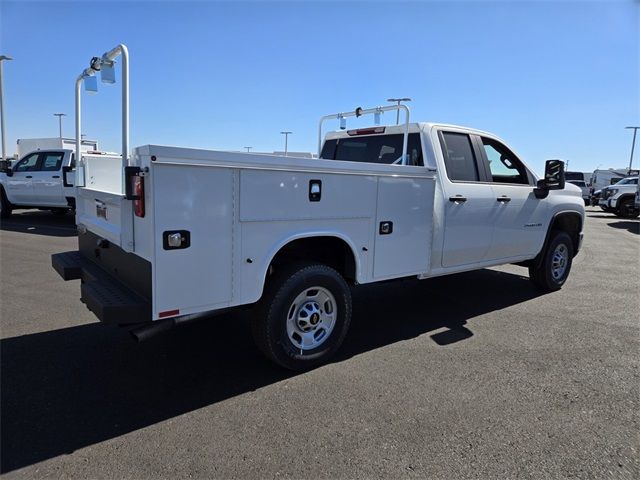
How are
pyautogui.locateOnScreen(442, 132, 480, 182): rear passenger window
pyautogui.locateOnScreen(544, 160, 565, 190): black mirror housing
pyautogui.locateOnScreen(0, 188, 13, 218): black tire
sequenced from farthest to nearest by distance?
1. pyautogui.locateOnScreen(0, 188, 13, 218): black tire
2. pyautogui.locateOnScreen(544, 160, 565, 190): black mirror housing
3. pyautogui.locateOnScreen(442, 132, 480, 182): rear passenger window

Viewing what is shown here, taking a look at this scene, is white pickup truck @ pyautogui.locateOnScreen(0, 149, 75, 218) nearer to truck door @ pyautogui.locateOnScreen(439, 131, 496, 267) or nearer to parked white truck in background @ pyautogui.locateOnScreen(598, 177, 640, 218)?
truck door @ pyautogui.locateOnScreen(439, 131, 496, 267)

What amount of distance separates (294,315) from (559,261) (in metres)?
4.71

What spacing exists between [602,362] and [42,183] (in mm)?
14049

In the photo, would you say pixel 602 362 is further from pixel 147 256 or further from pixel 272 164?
pixel 147 256

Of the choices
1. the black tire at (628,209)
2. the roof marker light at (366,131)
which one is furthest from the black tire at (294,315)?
the black tire at (628,209)

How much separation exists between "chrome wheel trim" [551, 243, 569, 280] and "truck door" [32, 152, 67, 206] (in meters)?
12.4

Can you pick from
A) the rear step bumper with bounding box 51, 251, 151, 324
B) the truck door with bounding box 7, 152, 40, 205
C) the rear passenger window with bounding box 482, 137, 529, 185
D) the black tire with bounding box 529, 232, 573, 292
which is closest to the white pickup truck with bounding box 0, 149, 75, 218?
the truck door with bounding box 7, 152, 40, 205

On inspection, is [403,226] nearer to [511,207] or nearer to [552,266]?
[511,207]

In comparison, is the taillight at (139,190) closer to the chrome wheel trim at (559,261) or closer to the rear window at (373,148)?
the rear window at (373,148)

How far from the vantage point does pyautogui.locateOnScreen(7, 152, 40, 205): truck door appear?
13.4 metres

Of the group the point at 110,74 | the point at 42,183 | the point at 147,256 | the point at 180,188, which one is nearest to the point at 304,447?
the point at 147,256

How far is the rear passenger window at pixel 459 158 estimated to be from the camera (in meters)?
4.94

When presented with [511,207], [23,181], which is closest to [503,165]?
[511,207]

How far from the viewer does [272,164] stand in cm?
332
